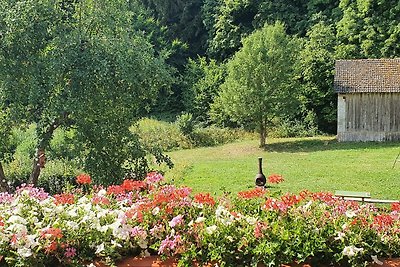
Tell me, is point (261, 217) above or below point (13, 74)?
below

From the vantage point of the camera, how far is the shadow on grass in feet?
60.7

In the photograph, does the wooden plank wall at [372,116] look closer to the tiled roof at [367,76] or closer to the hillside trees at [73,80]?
the tiled roof at [367,76]

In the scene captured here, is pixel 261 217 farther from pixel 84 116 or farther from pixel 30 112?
pixel 30 112

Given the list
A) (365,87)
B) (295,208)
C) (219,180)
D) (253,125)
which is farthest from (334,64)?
(295,208)

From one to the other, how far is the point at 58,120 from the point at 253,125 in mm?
14373

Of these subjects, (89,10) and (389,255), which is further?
(89,10)

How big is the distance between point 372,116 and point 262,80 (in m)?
4.71

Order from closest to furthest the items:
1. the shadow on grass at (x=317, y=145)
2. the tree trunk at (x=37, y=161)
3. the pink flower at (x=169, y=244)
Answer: the pink flower at (x=169, y=244)
the tree trunk at (x=37, y=161)
the shadow on grass at (x=317, y=145)

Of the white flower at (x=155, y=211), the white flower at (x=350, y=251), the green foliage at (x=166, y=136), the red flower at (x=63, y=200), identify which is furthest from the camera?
the green foliage at (x=166, y=136)

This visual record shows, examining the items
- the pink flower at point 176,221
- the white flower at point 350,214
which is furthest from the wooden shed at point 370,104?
the pink flower at point 176,221

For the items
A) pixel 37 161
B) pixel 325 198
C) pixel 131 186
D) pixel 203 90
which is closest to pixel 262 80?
pixel 203 90

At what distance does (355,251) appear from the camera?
8.32 feet

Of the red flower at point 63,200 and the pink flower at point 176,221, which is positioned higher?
the red flower at point 63,200

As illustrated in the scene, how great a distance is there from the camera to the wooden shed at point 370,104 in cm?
1927
